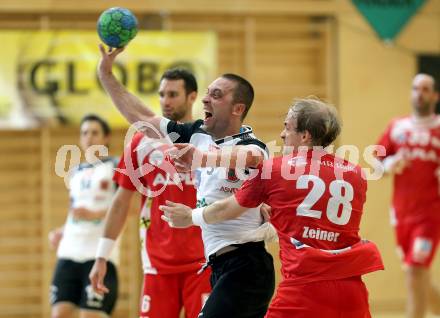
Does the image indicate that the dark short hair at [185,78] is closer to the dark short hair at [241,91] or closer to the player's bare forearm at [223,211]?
the dark short hair at [241,91]

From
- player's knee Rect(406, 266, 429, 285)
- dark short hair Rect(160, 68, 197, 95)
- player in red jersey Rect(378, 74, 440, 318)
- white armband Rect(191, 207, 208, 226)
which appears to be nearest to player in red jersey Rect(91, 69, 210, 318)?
dark short hair Rect(160, 68, 197, 95)

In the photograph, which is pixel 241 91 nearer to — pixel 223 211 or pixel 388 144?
pixel 223 211

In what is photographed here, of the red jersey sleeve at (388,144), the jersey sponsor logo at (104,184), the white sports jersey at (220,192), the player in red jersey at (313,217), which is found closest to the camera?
the player in red jersey at (313,217)

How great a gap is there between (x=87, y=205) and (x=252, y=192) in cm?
330

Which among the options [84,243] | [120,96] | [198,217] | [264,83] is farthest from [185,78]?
[264,83]

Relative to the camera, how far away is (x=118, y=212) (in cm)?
552

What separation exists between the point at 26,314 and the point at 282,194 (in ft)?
22.7

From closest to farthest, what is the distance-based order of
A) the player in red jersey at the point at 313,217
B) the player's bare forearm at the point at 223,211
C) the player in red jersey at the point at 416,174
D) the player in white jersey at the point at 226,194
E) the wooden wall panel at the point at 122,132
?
the player in red jersey at the point at 313,217 < the player's bare forearm at the point at 223,211 < the player in white jersey at the point at 226,194 < the player in red jersey at the point at 416,174 < the wooden wall panel at the point at 122,132

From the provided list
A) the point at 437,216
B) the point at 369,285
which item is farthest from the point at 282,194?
the point at 369,285

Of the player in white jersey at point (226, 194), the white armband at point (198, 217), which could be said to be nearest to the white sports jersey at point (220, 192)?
the player in white jersey at point (226, 194)

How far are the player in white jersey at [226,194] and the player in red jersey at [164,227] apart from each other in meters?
0.50

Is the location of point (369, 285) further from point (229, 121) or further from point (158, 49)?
point (229, 121)

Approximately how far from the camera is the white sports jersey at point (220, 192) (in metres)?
4.48

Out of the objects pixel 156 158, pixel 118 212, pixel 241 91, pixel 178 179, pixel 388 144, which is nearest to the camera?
pixel 241 91
